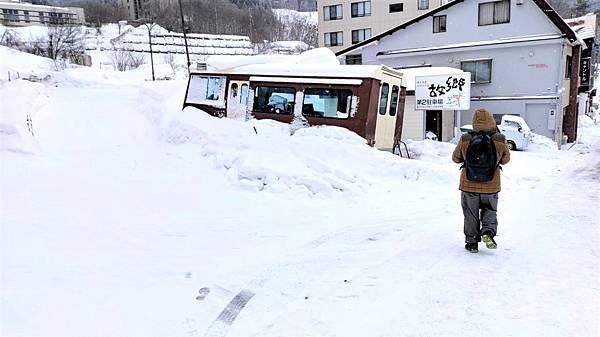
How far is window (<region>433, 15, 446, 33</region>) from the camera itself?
20.9 meters

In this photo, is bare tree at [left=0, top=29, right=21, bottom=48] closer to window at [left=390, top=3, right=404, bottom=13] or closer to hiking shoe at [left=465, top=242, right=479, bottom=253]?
window at [left=390, top=3, right=404, bottom=13]

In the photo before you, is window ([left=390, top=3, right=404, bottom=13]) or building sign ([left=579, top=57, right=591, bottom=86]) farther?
window ([left=390, top=3, right=404, bottom=13])

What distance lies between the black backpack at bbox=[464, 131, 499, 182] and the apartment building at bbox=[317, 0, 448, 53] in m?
39.4

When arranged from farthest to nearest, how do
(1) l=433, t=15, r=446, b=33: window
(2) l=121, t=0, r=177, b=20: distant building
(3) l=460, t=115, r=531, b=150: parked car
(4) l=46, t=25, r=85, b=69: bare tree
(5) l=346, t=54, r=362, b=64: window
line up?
1. (2) l=121, t=0, r=177, b=20: distant building
2. (4) l=46, t=25, r=85, b=69: bare tree
3. (5) l=346, t=54, r=362, b=64: window
4. (1) l=433, t=15, r=446, b=33: window
5. (3) l=460, t=115, r=531, b=150: parked car

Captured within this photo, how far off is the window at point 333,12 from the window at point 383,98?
3487 cm

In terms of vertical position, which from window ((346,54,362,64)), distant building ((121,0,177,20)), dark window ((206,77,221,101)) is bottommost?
dark window ((206,77,221,101))

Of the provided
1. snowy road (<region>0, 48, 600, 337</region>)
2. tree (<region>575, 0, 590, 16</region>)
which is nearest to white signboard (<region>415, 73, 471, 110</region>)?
snowy road (<region>0, 48, 600, 337</region>)

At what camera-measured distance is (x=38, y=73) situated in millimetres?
26875

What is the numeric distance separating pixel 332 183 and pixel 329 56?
808 centimetres

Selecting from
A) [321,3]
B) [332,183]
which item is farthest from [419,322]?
[321,3]

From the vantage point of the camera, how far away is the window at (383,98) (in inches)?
403

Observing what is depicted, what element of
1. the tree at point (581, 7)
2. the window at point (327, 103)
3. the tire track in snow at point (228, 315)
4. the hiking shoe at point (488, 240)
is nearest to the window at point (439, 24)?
the window at point (327, 103)

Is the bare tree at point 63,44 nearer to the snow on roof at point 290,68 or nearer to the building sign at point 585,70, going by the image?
the snow on roof at point 290,68

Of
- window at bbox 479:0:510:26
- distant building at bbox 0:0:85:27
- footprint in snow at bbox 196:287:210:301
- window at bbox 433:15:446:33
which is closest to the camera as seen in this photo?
footprint in snow at bbox 196:287:210:301
